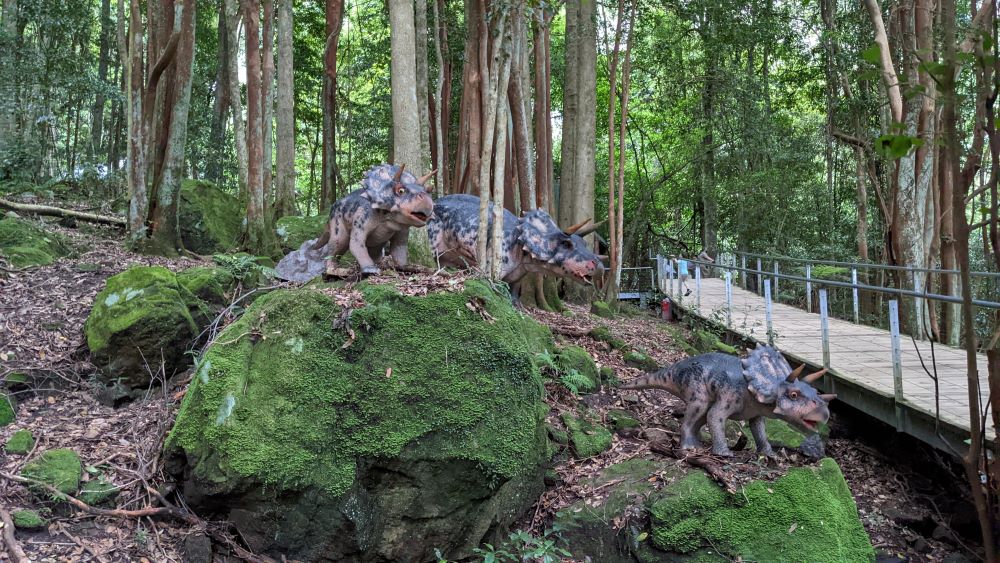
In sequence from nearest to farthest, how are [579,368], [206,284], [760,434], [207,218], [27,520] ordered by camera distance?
[27,520]
[760,434]
[206,284]
[579,368]
[207,218]

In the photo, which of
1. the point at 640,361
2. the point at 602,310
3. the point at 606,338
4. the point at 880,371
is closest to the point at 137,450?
the point at 640,361

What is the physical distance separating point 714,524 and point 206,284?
472cm

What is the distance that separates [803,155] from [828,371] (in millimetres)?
9849

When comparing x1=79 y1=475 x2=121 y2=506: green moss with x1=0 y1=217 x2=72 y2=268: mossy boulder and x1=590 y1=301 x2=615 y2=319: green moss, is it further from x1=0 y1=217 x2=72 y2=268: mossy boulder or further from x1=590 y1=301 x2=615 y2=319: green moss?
x1=590 y1=301 x2=615 y2=319: green moss

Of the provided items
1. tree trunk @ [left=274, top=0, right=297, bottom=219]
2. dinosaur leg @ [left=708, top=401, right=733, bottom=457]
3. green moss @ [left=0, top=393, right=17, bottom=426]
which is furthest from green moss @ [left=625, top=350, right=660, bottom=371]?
tree trunk @ [left=274, top=0, right=297, bottom=219]

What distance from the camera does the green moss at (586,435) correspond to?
521cm

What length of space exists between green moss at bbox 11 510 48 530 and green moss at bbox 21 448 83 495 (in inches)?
8.3

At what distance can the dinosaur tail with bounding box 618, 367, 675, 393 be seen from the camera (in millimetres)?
5430

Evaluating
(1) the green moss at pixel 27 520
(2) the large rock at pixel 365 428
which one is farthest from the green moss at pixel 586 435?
(1) the green moss at pixel 27 520

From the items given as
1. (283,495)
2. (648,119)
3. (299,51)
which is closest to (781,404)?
(283,495)

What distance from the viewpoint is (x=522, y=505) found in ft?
14.5

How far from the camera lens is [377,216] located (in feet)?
15.0

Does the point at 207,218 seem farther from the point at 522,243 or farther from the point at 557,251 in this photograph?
the point at 557,251

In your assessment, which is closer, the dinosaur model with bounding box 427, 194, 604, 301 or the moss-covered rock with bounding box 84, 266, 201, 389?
the moss-covered rock with bounding box 84, 266, 201, 389
